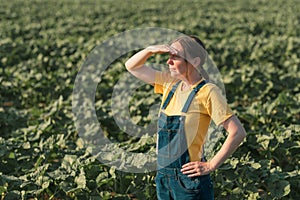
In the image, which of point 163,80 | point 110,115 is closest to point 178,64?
point 163,80

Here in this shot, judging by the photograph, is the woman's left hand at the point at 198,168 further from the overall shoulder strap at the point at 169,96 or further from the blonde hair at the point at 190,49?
the blonde hair at the point at 190,49

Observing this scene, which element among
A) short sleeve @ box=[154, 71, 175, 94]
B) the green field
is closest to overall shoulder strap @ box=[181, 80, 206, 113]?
short sleeve @ box=[154, 71, 175, 94]

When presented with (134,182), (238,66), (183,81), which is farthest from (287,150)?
(238,66)

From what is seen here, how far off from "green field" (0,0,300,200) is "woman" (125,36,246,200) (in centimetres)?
114

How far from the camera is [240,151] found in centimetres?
524

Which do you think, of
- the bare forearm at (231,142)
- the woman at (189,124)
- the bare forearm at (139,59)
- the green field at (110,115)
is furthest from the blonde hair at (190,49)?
the green field at (110,115)

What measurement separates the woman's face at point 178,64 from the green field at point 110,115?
1.44m

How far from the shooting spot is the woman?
3.23 m

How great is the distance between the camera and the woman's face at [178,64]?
3.29 meters

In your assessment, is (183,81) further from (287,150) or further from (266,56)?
(266,56)

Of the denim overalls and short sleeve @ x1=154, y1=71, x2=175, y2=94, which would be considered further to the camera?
short sleeve @ x1=154, y1=71, x2=175, y2=94

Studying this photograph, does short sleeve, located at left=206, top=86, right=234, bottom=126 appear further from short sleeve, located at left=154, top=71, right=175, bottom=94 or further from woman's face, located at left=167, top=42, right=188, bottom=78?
short sleeve, located at left=154, top=71, right=175, bottom=94

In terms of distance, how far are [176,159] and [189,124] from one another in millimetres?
258

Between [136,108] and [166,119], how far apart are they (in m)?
3.54
